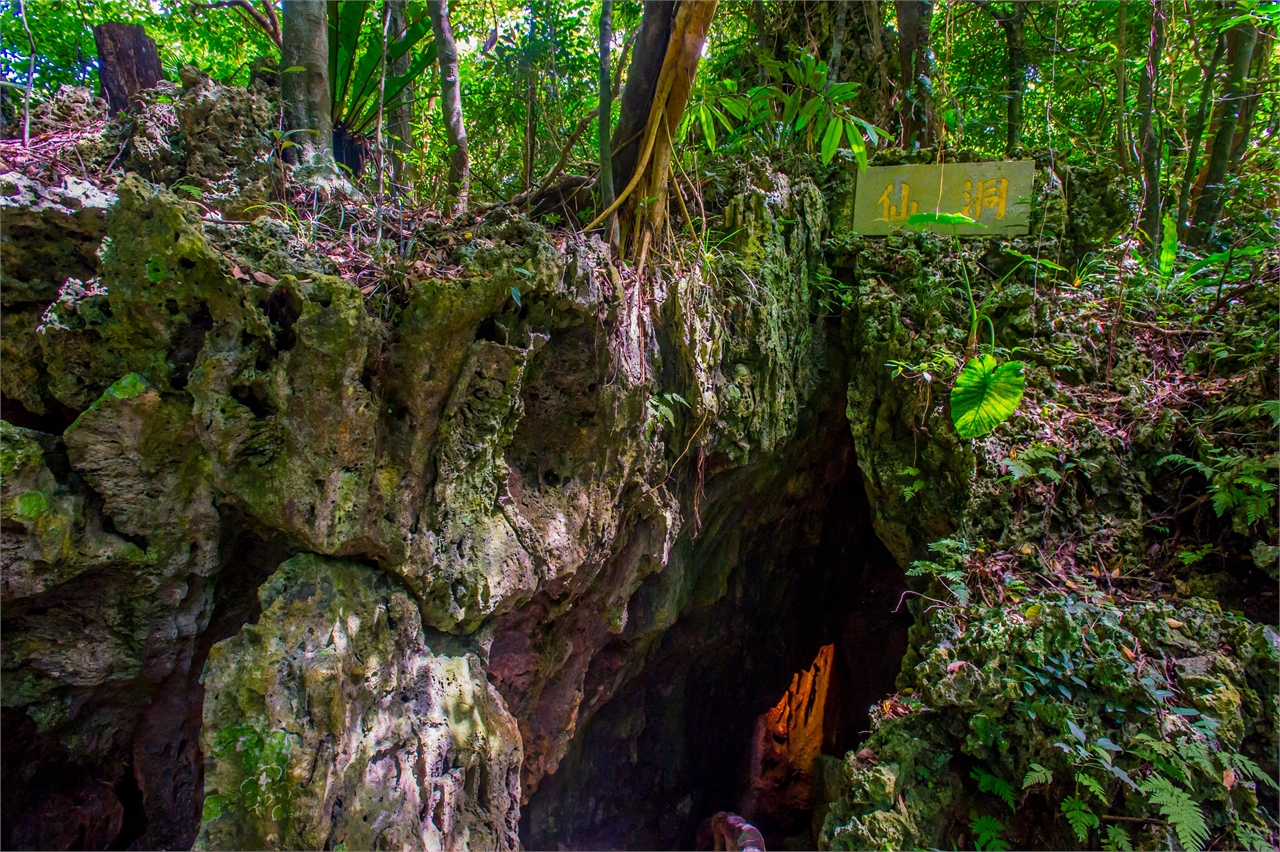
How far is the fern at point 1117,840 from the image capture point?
2.43 metres

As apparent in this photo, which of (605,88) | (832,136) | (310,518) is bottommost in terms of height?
(310,518)

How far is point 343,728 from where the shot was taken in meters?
2.05

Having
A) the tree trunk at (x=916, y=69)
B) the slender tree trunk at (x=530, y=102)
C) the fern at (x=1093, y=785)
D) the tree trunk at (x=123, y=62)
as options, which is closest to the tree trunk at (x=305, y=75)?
the tree trunk at (x=123, y=62)

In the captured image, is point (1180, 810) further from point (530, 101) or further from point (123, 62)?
point (123, 62)

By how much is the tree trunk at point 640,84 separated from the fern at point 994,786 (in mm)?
3184

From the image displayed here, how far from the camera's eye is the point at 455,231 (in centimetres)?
256

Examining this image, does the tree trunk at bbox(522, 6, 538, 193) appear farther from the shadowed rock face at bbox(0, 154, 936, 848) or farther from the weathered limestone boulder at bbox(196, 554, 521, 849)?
the weathered limestone boulder at bbox(196, 554, 521, 849)

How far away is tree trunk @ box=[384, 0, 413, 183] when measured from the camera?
339 cm

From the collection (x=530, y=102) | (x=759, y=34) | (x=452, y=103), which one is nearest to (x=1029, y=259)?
(x=759, y=34)

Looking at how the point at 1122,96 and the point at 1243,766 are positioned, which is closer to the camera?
the point at 1243,766

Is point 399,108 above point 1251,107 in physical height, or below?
below

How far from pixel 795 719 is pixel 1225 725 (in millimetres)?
4689

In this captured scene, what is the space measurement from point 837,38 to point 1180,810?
17.5 ft

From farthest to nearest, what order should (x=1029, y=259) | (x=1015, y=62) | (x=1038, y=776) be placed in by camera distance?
(x=1015, y=62)
(x=1029, y=259)
(x=1038, y=776)
